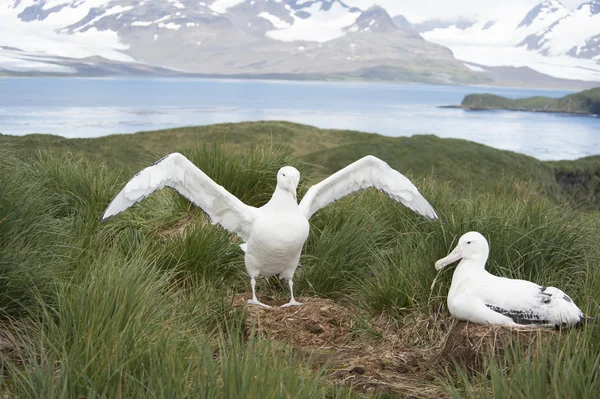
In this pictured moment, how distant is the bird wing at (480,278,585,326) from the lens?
4316mm

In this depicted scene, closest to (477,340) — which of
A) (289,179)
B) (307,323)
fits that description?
(307,323)

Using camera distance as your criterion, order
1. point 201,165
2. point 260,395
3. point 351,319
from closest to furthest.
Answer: point 260,395
point 351,319
point 201,165

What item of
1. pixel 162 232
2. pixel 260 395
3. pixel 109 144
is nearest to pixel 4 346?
pixel 260 395

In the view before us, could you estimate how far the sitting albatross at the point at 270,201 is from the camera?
5676 mm

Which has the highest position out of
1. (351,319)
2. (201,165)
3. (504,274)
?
(201,165)

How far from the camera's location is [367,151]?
13195 mm

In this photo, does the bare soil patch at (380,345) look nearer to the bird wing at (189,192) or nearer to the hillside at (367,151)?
the bird wing at (189,192)

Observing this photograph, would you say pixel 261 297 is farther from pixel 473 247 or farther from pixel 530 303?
pixel 530 303

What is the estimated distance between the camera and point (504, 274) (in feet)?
19.1

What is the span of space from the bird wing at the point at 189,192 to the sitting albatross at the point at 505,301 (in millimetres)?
1862

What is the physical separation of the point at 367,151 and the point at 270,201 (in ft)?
24.9

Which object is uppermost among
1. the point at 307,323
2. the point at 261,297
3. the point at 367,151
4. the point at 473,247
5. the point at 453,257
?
the point at 473,247

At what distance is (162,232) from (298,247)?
2.39m

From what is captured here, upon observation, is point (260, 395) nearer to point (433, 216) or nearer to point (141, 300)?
point (141, 300)
